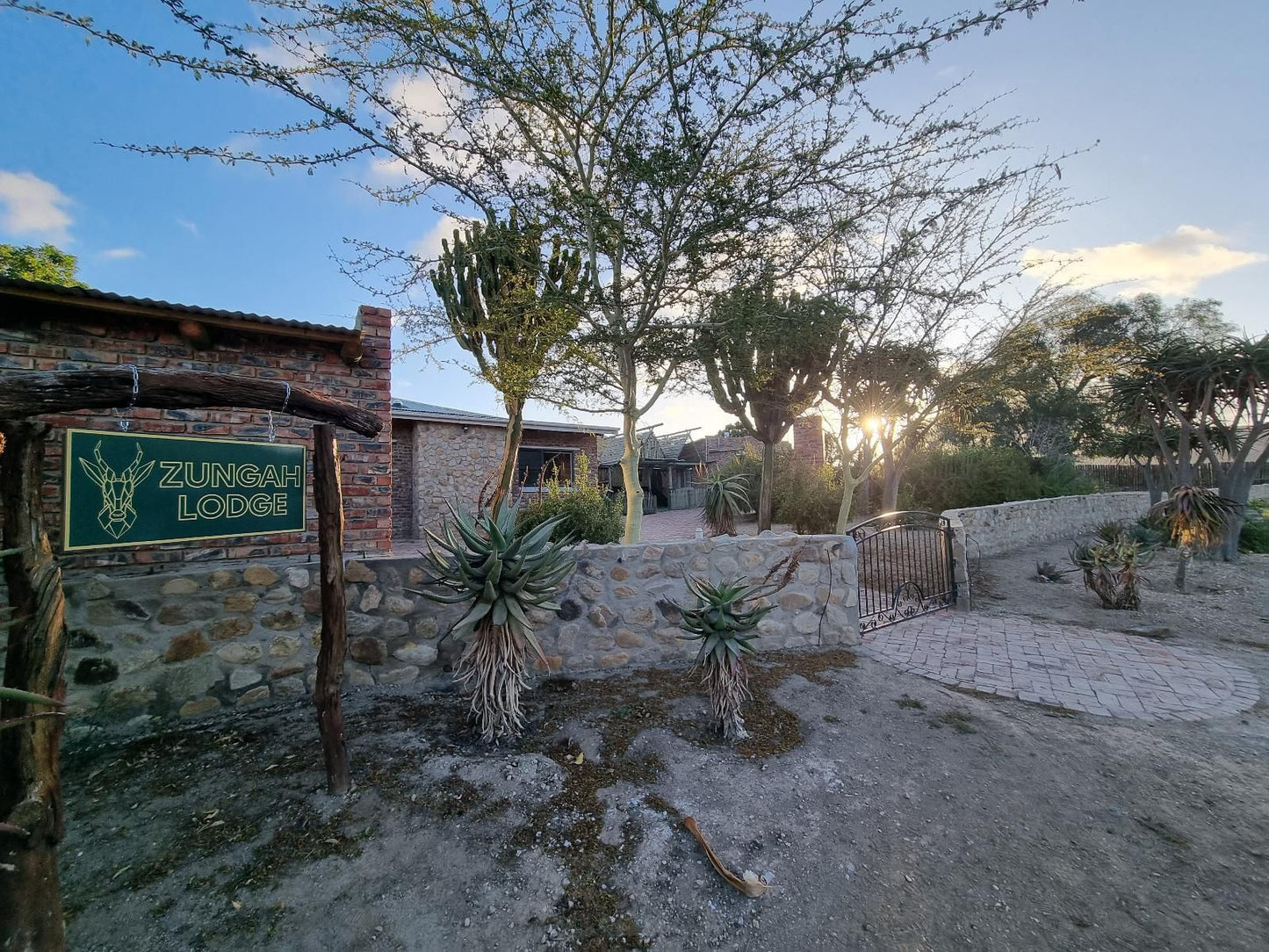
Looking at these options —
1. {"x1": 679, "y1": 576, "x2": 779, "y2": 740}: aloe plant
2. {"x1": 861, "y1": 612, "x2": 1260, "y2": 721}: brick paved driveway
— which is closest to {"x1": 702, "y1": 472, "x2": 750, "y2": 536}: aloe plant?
{"x1": 861, "y1": 612, "x2": 1260, "y2": 721}: brick paved driveway

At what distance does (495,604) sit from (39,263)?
18198 mm

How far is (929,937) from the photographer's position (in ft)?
5.70

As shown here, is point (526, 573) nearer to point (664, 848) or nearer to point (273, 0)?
point (664, 848)

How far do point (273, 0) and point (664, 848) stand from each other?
6.46 meters

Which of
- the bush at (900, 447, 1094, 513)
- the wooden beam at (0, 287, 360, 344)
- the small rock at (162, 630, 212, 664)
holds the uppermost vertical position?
the wooden beam at (0, 287, 360, 344)

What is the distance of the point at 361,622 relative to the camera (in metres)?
3.43

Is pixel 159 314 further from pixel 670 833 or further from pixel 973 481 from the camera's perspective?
pixel 973 481

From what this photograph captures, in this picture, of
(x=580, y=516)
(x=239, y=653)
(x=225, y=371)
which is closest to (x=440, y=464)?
(x=580, y=516)

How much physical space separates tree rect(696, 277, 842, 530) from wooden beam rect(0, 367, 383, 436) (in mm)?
4219

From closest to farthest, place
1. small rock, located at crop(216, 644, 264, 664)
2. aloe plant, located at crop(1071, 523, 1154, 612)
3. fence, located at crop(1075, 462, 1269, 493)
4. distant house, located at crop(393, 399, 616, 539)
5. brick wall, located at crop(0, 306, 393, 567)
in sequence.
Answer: small rock, located at crop(216, 644, 264, 664) → brick wall, located at crop(0, 306, 393, 567) → aloe plant, located at crop(1071, 523, 1154, 612) → distant house, located at crop(393, 399, 616, 539) → fence, located at crop(1075, 462, 1269, 493)

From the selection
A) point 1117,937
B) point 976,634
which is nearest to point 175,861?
point 1117,937

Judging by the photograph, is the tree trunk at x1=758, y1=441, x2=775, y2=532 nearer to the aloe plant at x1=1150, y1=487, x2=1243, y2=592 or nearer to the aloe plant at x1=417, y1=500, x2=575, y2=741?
the aloe plant at x1=1150, y1=487, x2=1243, y2=592

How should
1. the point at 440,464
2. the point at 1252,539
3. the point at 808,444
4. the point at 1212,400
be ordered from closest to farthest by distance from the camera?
the point at 1212,400 → the point at 1252,539 → the point at 440,464 → the point at 808,444

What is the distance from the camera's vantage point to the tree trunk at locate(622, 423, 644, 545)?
6328 millimetres
